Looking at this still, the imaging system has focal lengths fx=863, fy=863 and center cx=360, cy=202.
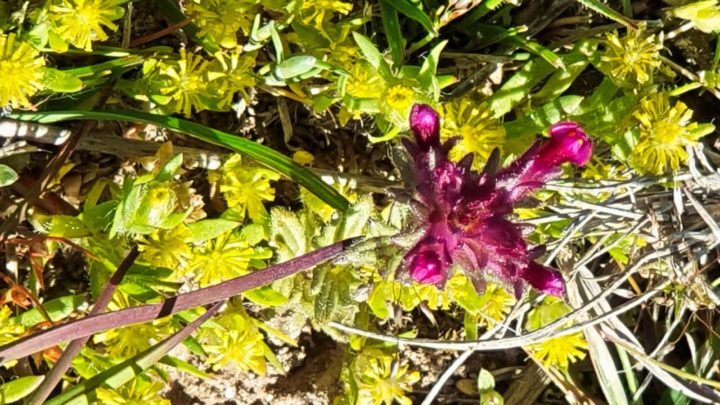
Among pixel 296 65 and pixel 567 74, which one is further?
pixel 567 74

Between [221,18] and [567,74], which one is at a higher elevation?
[221,18]

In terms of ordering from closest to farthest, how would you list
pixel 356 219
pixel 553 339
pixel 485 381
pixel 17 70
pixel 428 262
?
pixel 428 262 < pixel 17 70 < pixel 356 219 < pixel 553 339 < pixel 485 381

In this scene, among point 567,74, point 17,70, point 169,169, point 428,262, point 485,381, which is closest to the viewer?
point 428,262

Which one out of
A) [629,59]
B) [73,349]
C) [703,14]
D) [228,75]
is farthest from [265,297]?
[703,14]

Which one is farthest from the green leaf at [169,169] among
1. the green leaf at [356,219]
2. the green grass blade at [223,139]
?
the green leaf at [356,219]

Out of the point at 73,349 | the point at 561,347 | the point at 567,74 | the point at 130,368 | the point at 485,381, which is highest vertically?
the point at 567,74

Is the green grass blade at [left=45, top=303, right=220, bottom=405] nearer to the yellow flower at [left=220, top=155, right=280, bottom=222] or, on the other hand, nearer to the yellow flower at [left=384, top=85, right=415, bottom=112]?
the yellow flower at [left=220, top=155, right=280, bottom=222]

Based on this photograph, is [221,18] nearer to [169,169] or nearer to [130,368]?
[169,169]

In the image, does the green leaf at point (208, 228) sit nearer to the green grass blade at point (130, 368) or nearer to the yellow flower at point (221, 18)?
the green grass blade at point (130, 368)
